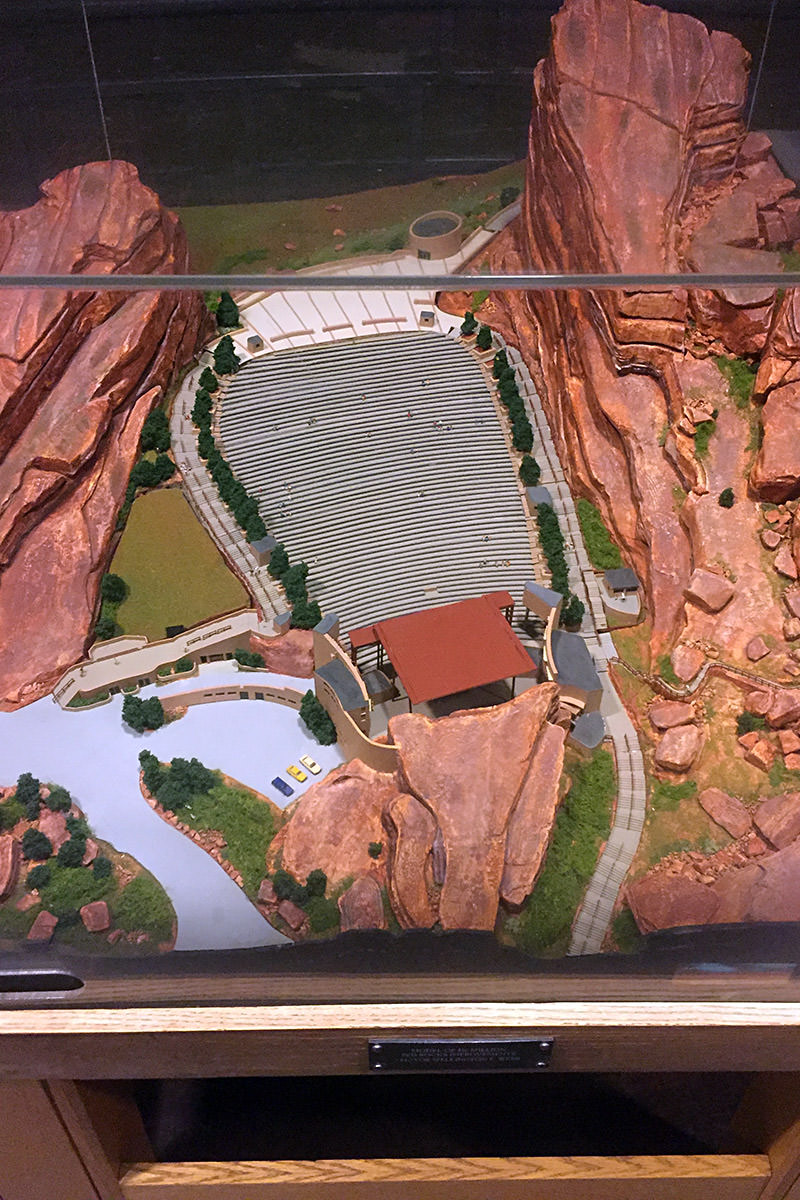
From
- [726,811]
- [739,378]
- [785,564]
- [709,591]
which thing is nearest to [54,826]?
[726,811]

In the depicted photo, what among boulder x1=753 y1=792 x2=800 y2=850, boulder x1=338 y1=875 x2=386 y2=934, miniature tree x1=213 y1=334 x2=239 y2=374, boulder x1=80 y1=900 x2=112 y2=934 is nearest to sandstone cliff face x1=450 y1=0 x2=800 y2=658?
boulder x1=753 y1=792 x2=800 y2=850

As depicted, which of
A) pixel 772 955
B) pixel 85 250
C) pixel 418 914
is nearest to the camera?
pixel 85 250

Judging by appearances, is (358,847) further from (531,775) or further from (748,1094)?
(748,1094)

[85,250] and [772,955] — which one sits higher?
[85,250]

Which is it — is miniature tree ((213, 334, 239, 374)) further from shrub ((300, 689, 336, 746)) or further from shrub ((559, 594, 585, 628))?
shrub ((559, 594, 585, 628))

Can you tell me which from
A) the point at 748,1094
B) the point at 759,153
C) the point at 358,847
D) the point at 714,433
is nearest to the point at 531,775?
the point at 358,847

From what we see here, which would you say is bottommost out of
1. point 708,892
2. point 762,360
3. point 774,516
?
point 708,892

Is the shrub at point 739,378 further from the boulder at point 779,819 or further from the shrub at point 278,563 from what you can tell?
the shrub at point 278,563
